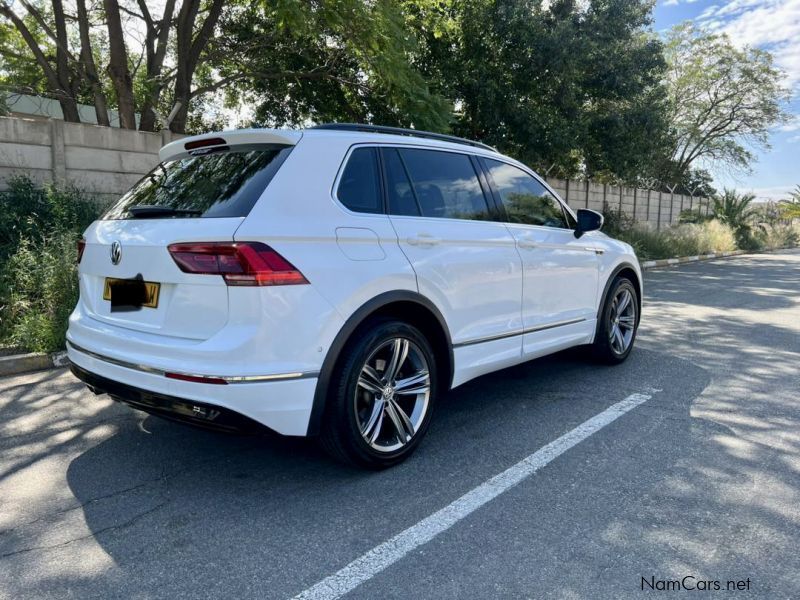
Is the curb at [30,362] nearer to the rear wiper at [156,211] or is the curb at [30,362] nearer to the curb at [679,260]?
the rear wiper at [156,211]

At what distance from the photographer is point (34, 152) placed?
761cm

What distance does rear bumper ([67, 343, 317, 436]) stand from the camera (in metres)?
2.77

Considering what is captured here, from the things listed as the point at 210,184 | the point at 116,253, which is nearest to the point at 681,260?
the point at 210,184

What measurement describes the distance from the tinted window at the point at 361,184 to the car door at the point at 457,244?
3.7 inches

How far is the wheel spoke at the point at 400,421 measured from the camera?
3400 mm

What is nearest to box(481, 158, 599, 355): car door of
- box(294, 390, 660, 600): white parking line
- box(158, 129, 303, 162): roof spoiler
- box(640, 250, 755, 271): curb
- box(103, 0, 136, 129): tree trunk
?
box(294, 390, 660, 600): white parking line

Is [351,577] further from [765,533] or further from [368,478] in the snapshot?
[765,533]

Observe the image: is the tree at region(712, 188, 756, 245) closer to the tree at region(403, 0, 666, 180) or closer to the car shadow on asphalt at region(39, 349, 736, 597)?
the tree at region(403, 0, 666, 180)

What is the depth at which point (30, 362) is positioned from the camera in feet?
17.6

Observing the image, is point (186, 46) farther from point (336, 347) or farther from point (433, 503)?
point (433, 503)

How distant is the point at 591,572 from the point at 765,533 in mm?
935

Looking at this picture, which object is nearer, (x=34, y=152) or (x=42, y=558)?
(x=42, y=558)

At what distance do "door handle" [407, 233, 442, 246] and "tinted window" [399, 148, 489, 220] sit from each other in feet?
0.63

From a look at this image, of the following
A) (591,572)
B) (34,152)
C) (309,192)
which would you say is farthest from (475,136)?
(591,572)
